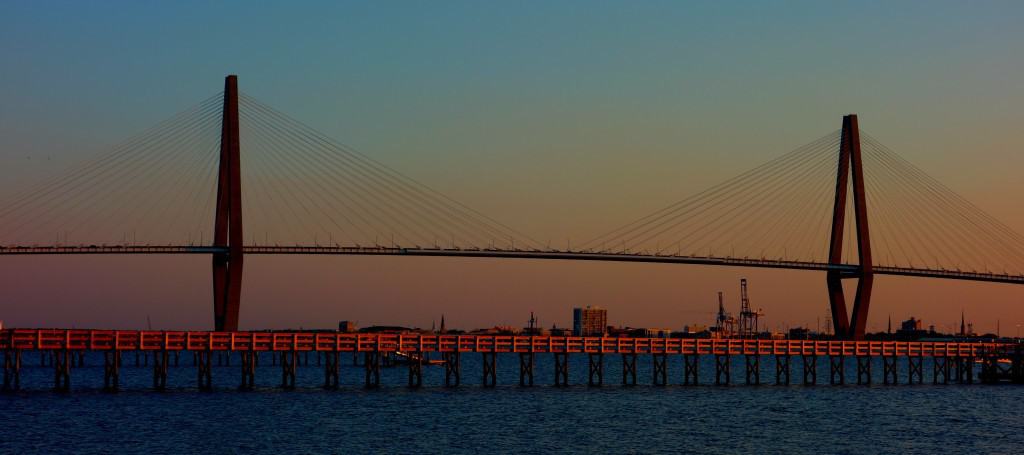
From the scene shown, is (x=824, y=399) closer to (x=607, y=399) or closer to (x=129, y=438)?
(x=607, y=399)

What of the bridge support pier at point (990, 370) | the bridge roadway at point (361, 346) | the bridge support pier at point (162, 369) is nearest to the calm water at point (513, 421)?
the bridge support pier at point (162, 369)

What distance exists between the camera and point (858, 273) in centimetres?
9950

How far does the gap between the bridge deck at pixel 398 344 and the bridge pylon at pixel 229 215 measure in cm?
1448

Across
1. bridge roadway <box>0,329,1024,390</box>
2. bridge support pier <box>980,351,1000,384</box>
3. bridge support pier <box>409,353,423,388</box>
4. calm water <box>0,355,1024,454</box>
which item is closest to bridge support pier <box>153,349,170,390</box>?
bridge roadway <box>0,329,1024,390</box>

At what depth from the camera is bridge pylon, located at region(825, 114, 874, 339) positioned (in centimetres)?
9800

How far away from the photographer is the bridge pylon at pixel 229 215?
81.2 meters

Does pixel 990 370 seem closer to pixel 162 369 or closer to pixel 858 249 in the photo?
pixel 858 249

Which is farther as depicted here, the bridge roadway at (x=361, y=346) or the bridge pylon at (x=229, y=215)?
the bridge pylon at (x=229, y=215)

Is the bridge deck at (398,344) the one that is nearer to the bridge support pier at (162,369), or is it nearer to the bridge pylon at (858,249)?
the bridge support pier at (162,369)

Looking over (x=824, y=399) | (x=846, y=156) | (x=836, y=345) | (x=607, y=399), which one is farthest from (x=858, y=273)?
(x=607, y=399)

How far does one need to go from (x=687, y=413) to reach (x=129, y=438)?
23.9 meters

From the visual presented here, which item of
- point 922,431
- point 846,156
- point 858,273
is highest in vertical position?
point 846,156

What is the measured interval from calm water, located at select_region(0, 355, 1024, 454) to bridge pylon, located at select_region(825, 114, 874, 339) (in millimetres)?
24421

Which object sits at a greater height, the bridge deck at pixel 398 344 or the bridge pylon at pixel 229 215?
the bridge pylon at pixel 229 215
